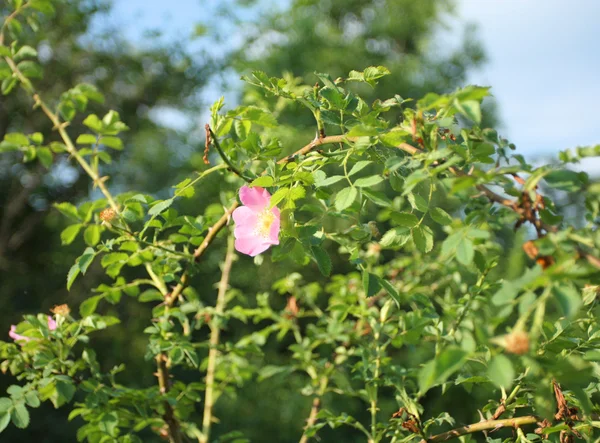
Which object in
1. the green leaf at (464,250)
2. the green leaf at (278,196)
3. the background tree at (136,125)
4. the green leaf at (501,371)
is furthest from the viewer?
the background tree at (136,125)

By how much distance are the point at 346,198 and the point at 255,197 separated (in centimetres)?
14

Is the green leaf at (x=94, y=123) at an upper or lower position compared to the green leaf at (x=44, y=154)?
upper

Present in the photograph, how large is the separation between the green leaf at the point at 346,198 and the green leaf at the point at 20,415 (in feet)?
1.58

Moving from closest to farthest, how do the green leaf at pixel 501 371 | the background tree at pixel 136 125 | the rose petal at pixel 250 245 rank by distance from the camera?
the green leaf at pixel 501 371 → the rose petal at pixel 250 245 → the background tree at pixel 136 125

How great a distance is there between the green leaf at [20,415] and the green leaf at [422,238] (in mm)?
516

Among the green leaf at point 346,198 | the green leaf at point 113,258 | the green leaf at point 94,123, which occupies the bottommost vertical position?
the green leaf at point 113,258

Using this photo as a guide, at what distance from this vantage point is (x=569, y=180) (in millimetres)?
455

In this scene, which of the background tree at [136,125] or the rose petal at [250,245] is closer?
the rose petal at [250,245]

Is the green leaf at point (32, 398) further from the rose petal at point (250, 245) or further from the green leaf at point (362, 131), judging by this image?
the green leaf at point (362, 131)

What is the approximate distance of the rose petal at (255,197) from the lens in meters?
0.68

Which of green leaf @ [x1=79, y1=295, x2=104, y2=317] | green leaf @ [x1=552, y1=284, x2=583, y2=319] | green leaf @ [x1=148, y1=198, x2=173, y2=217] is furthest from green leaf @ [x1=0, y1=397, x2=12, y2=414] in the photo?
green leaf @ [x1=552, y1=284, x2=583, y2=319]

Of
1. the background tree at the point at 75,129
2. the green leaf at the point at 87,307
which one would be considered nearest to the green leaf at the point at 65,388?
the green leaf at the point at 87,307

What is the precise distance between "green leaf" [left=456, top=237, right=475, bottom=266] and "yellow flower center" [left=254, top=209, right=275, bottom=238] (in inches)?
8.5

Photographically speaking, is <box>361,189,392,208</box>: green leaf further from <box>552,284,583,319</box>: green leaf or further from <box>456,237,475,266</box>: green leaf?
<box>552,284,583,319</box>: green leaf
